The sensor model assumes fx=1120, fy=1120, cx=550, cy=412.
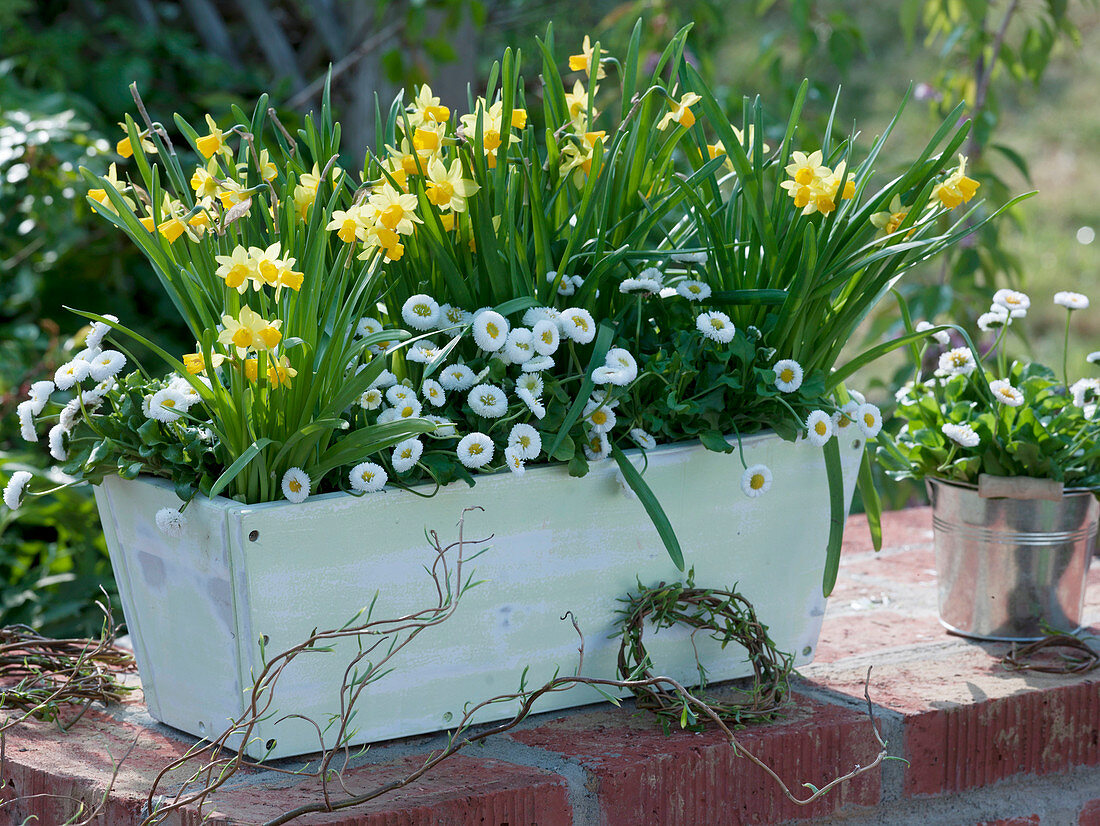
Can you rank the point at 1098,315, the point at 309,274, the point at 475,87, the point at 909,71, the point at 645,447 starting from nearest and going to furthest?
the point at 309,274 < the point at 645,447 < the point at 475,87 < the point at 1098,315 < the point at 909,71

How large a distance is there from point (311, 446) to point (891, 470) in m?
0.63

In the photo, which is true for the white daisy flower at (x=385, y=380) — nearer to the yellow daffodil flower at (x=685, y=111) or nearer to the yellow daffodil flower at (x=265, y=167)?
the yellow daffodil flower at (x=265, y=167)

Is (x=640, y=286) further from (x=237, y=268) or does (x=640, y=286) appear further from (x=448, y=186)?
(x=237, y=268)

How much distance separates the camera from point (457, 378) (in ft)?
2.81

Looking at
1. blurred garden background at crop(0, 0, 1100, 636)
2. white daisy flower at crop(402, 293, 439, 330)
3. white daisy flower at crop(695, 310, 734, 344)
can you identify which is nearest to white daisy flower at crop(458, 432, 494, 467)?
white daisy flower at crop(402, 293, 439, 330)

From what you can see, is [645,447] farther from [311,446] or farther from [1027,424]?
[1027,424]

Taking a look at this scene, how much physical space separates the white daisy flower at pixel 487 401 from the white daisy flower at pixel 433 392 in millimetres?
21

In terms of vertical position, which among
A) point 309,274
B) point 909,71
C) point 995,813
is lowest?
point 995,813

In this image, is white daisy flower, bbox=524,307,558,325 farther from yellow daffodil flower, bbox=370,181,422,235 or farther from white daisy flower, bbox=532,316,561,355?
yellow daffodil flower, bbox=370,181,422,235

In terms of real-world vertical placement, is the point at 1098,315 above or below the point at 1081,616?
above

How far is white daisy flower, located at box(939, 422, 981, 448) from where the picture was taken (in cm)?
102

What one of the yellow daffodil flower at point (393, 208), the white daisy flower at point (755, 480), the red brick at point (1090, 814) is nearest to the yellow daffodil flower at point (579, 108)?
the yellow daffodil flower at point (393, 208)

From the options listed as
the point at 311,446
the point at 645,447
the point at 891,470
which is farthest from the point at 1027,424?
the point at 311,446

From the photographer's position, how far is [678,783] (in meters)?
0.82
